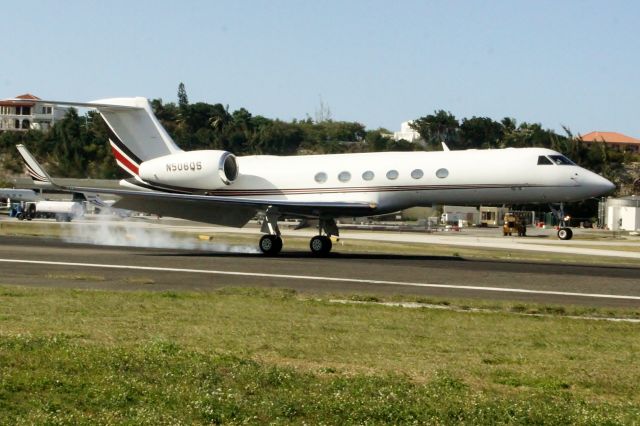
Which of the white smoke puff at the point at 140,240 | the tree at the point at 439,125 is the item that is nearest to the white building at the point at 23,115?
the tree at the point at 439,125

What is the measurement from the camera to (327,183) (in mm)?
32750

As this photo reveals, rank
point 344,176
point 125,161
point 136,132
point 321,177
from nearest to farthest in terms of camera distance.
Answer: point 344,176
point 321,177
point 136,132
point 125,161

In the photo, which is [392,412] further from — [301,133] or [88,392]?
[301,133]

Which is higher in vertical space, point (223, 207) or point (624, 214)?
point (223, 207)

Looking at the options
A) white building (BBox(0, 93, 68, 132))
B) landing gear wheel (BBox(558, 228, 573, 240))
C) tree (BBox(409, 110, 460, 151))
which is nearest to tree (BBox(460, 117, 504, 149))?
tree (BBox(409, 110, 460, 151))

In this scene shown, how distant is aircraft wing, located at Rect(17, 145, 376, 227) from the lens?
1224 inches

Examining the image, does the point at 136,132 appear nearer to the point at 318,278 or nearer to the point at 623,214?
the point at 318,278

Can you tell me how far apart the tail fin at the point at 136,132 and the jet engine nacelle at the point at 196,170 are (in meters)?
0.83

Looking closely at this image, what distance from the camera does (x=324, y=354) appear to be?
11.8m

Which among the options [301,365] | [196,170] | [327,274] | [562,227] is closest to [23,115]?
[196,170]

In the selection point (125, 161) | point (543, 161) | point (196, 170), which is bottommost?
point (196, 170)

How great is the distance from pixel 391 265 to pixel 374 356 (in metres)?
16.2

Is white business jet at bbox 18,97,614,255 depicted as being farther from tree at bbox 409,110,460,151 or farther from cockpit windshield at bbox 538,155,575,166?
tree at bbox 409,110,460,151

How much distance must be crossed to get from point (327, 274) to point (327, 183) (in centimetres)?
866
